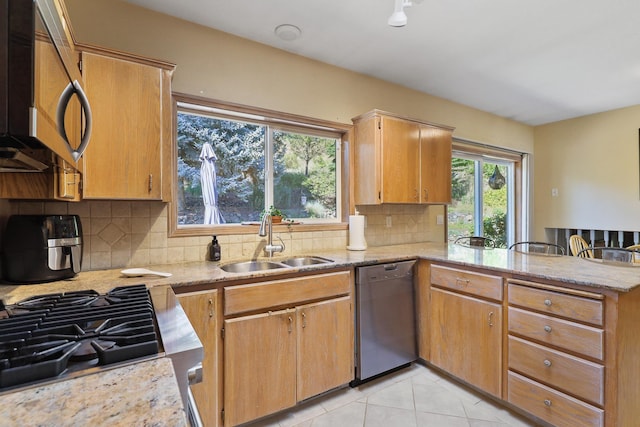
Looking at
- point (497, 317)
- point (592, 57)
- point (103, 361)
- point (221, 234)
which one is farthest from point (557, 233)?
point (103, 361)

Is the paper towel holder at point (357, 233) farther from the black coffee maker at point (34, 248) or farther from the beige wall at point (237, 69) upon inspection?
the black coffee maker at point (34, 248)

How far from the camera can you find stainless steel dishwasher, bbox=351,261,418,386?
222cm

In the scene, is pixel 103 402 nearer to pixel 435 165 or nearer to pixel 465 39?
pixel 465 39

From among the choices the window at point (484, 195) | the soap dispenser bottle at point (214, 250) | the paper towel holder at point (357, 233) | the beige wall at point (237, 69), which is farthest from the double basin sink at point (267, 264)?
the window at point (484, 195)

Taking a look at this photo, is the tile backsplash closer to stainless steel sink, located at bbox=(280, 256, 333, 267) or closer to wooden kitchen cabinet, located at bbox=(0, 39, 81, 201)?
stainless steel sink, located at bbox=(280, 256, 333, 267)

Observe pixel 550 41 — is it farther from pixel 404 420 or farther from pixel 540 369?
pixel 404 420

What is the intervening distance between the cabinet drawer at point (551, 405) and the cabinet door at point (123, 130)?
7.75ft

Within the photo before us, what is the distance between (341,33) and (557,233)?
4.49m

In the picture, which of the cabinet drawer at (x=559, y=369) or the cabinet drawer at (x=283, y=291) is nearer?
the cabinet drawer at (x=559, y=369)

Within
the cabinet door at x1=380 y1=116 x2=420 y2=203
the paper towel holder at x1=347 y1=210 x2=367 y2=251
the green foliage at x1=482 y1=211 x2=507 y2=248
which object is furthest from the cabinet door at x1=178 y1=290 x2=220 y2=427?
the green foliage at x1=482 y1=211 x2=507 y2=248

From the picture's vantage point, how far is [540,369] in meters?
1.76

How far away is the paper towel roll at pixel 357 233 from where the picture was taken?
9.22 ft

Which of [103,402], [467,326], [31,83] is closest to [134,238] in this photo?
[31,83]

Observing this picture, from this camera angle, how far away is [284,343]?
1894mm
